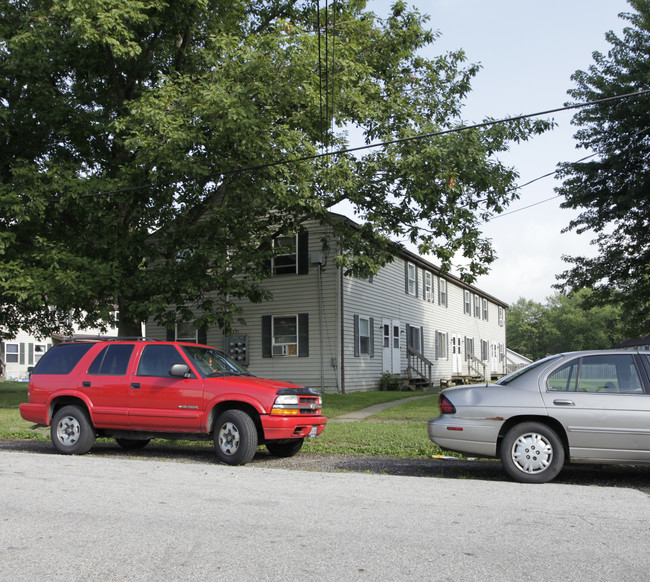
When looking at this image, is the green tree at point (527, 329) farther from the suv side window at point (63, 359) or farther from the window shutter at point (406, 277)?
the suv side window at point (63, 359)

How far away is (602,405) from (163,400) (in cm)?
608

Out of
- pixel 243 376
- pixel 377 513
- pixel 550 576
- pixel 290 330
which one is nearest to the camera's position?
pixel 550 576

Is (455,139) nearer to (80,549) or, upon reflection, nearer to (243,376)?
(243,376)

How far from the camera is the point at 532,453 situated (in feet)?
27.1

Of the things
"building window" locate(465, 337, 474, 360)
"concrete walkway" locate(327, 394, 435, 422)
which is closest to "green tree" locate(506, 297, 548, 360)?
"building window" locate(465, 337, 474, 360)

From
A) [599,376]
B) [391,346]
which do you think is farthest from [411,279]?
[599,376]

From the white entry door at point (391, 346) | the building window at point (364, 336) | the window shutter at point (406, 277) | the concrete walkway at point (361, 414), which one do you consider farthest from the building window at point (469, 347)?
the concrete walkway at point (361, 414)

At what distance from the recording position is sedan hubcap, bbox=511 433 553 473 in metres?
8.20

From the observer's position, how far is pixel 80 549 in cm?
519

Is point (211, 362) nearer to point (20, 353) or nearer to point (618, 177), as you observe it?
point (618, 177)

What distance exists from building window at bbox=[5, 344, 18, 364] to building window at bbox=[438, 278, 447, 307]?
99.8 feet

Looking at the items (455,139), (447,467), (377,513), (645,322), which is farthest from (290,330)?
(377,513)

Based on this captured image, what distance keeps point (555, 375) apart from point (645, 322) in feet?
64.7

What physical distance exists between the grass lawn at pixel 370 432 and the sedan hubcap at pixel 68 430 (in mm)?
2596
